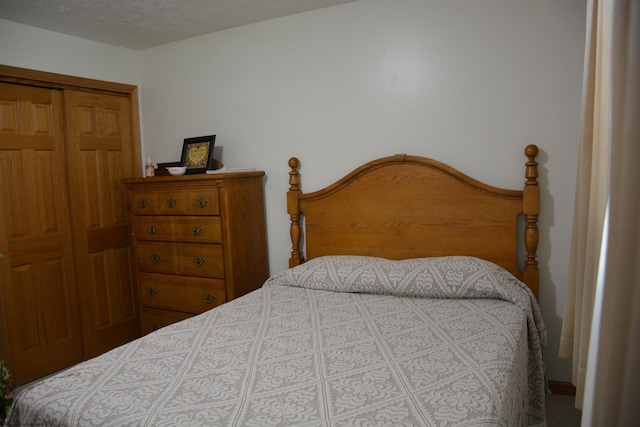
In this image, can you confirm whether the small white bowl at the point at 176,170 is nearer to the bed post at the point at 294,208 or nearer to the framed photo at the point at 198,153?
the framed photo at the point at 198,153

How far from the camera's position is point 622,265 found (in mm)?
727

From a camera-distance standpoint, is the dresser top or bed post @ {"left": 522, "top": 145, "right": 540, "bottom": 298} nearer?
bed post @ {"left": 522, "top": 145, "right": 540, "bottom": 298}

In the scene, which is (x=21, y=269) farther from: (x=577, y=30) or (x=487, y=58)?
(x=577, y=30)

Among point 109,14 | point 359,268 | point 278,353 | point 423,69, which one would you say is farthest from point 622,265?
point 109,14

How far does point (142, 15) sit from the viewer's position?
285 cm

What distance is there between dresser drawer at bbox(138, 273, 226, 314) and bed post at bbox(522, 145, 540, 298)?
5.88 feet

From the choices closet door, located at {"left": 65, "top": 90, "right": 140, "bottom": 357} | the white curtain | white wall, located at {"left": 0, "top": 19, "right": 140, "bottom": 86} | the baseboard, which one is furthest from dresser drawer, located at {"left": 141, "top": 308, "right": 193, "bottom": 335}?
the white curtain

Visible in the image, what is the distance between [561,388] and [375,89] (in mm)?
2008

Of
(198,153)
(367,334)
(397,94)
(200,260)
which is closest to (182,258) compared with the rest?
(200,260)

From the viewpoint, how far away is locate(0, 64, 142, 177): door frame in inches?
113

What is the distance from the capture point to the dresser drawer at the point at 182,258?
2.88m

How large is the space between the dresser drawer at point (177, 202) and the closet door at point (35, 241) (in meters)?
0.55

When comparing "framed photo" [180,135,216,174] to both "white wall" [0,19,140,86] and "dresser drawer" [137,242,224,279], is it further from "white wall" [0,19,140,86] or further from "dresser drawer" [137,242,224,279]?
"white wall" [0,19,140,86]

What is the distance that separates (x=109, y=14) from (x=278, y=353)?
2351 millimetres
